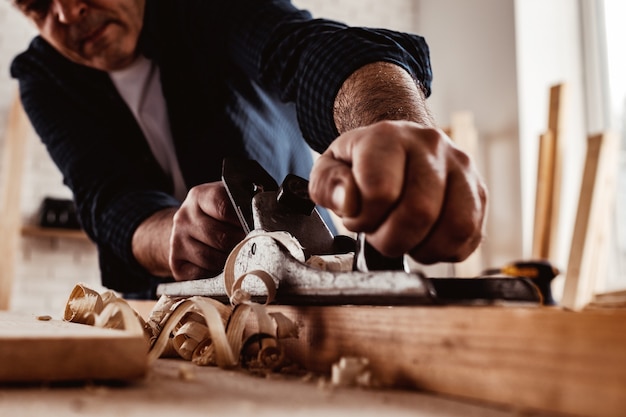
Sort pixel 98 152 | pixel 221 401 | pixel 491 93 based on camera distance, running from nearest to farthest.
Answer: pixel 221 401, pixel 98 152, pixel 491 93

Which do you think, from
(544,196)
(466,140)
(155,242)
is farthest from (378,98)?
(466,140)

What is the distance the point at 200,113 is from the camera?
1262mm

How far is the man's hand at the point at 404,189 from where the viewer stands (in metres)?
0.43

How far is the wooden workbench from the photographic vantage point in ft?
1.02

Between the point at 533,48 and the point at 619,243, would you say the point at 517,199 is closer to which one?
the point at 619,243

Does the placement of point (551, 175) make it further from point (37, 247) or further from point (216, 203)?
point (37, 247)

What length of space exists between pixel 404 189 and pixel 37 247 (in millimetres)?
2748

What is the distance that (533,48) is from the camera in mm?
2785

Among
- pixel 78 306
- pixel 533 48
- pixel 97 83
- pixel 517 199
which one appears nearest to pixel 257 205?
pixel 78 306

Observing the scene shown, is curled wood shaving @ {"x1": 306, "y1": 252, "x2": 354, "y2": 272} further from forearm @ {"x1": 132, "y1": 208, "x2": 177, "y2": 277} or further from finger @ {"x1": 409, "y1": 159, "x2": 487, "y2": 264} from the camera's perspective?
forearm @ {"x1": 132, "y1": 208, "x2": 177, "y2": 277}

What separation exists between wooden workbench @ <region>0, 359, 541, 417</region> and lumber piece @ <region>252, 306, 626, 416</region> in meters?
0.02

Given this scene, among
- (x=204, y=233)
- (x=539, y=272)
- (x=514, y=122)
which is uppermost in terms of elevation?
(x=514, y=122)

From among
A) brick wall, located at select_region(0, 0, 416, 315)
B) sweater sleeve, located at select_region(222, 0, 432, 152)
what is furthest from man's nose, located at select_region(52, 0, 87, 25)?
brick wall, located at select_region(0, 0, 416, 315)

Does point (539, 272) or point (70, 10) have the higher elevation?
point (70, 10)
